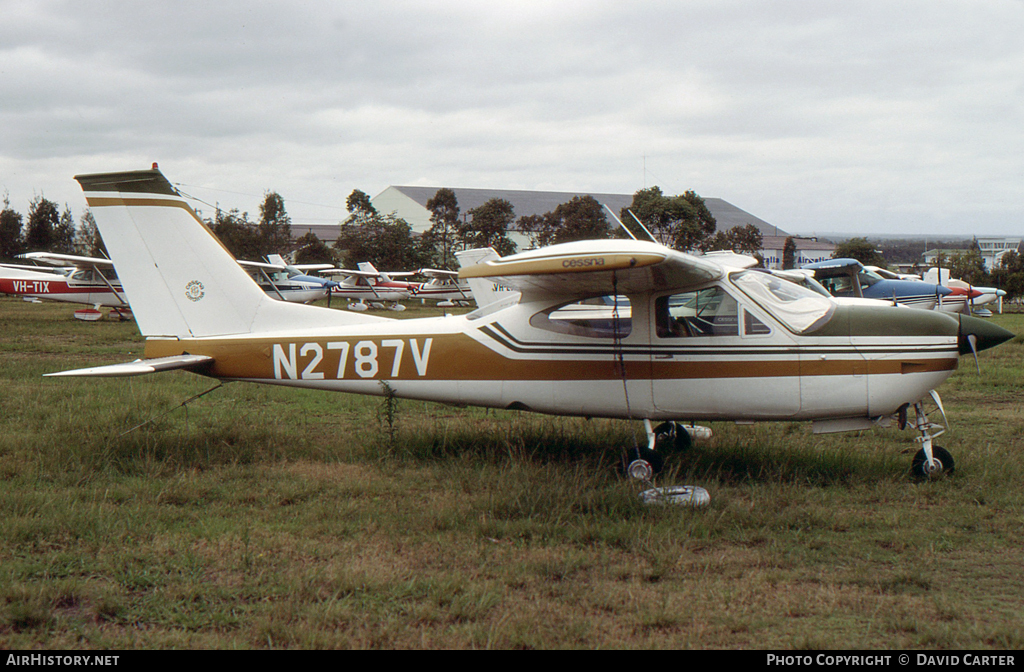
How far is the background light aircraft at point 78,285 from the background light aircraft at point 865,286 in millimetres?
22424

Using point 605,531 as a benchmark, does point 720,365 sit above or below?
above

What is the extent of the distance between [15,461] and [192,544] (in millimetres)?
2763

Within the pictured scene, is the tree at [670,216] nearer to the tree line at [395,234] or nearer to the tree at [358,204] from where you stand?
the tree line at [395,234]

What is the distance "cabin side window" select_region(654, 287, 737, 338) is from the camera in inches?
250

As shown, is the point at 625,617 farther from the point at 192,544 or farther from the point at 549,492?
the point at 192,544

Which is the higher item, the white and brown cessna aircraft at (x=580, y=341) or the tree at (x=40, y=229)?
the tree at (x=40, y=229)

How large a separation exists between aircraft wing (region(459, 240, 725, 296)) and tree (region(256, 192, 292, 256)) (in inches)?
2283

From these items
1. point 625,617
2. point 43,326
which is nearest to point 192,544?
point 625,617

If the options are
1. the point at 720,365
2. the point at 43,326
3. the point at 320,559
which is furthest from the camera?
the point at 43,326

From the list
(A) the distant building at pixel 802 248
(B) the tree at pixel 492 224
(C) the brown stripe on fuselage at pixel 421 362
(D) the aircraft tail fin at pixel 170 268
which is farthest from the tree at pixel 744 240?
(D) the aircraft tail fin at pixel 170 268

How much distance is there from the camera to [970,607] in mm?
3826

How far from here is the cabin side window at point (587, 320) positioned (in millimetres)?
6547

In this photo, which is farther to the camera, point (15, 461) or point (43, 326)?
point (43, 326)

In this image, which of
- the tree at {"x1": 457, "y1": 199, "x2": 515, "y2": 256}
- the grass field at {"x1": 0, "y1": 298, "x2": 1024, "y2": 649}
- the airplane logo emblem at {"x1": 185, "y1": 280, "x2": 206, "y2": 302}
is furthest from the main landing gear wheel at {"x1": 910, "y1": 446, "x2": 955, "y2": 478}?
the tree at {"x1": 457, "y1": 199, "x2": 515, "y2": 256}
